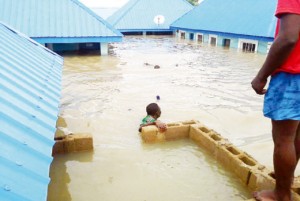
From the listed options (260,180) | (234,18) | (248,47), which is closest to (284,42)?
(260,180)

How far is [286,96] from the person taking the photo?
7.32 ft

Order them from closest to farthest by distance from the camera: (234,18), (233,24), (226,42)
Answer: (233,24), (234,18), (226,42)

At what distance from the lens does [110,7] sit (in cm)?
4475

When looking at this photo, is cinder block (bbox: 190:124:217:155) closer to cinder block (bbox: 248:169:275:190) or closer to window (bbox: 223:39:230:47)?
cinder block (bbox: 248:169:275:190)

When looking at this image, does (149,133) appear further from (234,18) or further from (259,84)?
(234,18)

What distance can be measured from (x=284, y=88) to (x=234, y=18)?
68.2ft

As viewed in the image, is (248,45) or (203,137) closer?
(203,137)

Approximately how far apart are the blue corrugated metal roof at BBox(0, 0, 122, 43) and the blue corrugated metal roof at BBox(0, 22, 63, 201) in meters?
10.8

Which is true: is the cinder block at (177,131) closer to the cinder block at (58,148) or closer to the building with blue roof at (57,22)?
the cinder block at (58,148)

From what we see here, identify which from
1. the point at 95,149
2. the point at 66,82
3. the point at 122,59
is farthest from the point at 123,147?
the point at 122,59

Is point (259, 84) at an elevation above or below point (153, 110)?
above

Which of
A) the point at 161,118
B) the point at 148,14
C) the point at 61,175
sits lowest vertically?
the point at 161,118

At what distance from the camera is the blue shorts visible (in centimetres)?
222

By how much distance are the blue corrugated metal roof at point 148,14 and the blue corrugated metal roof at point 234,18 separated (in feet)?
8.11
